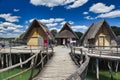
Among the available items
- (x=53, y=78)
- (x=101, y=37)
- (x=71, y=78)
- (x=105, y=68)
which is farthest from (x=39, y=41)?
(x=71, y=78)

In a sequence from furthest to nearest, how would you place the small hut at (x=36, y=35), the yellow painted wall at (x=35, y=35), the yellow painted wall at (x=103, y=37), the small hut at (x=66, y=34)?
the small hut at (x=66, y=34), the yellow painted wall at (x=35, y=35), the small hut at (x=36, y=35), the yellow painted wall at (x=103, y=37)

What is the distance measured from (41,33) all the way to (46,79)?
1027 inches

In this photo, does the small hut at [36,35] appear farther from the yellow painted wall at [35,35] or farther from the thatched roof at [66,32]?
the thatched roof at [66,32]

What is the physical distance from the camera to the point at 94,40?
1393 inches

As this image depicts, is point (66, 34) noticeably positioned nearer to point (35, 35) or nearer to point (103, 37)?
point (35, 35)

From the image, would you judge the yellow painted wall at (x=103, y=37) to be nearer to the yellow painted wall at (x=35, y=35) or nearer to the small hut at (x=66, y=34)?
the small hut at (x=66, y=34)

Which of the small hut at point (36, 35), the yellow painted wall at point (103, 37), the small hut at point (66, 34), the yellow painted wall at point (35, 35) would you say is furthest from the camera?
the small hut at point (66, 34)

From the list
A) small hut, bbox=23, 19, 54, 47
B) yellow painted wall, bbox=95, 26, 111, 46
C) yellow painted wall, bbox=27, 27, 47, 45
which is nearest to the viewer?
yellow painted wall, bbox=95, 26, 111, 46

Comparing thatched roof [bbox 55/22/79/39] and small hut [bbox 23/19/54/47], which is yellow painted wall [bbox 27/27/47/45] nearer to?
small hut [bbox 23/19/54/47]

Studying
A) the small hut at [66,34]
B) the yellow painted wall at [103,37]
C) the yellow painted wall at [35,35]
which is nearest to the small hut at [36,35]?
the yellow painted wall at [35,35]

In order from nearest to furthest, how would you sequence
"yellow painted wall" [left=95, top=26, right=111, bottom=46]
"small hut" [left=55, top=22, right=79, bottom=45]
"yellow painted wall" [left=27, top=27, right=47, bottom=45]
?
"yellow painted wall" [left=95, top=26, right=111, bottom=46], "yellow painted wall" [left=27, top=27, right=47, bottom=45], "small hut" [left=55, top=22, right=79, bottom=45]

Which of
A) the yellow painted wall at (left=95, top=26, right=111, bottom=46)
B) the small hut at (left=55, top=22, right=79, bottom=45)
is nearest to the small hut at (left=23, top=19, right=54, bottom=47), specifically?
the yellow painted wall at (left=95, top=26, right=111, bottom=46)

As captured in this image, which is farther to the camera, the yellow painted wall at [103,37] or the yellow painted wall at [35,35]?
the yellow painted wall at [35,35]

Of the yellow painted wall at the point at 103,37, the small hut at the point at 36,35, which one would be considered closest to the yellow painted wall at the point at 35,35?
the small hut at the point at 36,35
